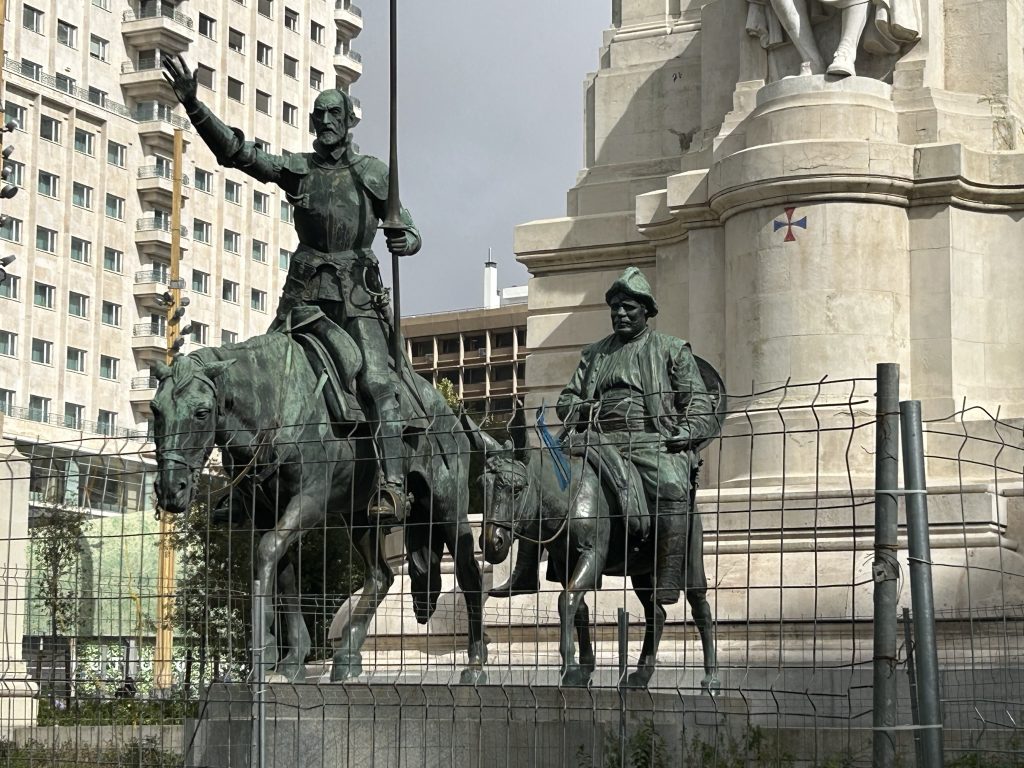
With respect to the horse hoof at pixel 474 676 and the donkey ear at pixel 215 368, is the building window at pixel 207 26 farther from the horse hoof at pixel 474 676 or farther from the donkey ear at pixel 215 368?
the horse hoof at pixel 474 676

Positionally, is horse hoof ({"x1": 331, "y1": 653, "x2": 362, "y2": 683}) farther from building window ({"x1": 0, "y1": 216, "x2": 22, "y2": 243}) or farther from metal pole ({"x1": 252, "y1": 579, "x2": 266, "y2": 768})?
building window ({"x1": 0, "y1": 216, "x2": 22, "y2": 243})

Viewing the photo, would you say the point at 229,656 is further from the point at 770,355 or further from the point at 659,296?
the point at 659,296

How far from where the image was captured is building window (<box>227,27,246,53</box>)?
86.3 metres

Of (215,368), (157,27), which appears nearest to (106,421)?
(157,27)

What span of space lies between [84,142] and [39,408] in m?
11.9

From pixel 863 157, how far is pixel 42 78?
2396 inches

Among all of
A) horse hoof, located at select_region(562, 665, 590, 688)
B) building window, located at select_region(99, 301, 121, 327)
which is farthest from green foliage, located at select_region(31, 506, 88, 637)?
building window, located at select_region(99, 301, 121, 327)

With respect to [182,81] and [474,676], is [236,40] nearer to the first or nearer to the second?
[182,81]

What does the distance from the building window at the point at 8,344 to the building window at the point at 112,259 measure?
6.58 m

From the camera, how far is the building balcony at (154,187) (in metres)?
81.2

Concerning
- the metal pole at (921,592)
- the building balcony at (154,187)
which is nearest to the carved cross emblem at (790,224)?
the metal pole at (921,592)

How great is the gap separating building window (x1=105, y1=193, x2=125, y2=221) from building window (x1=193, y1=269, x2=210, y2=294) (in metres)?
4.06

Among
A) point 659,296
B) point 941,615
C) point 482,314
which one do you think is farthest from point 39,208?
point 941,615

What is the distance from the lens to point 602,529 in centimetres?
1465
